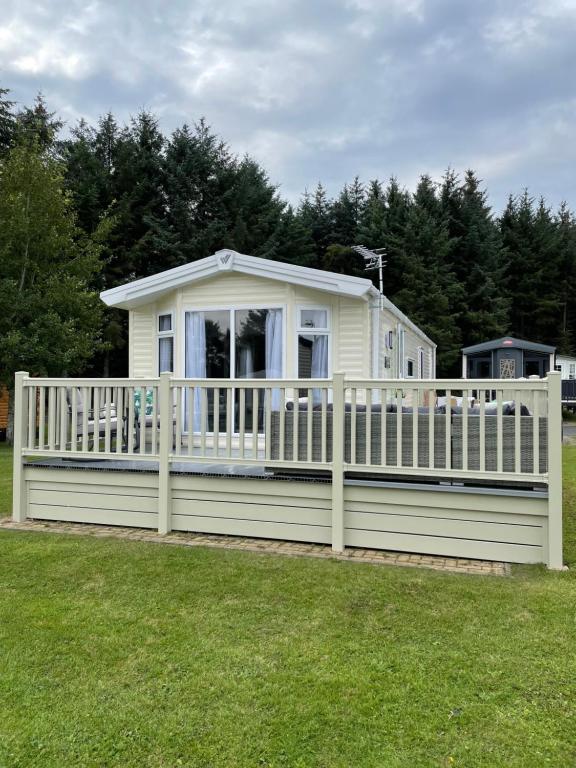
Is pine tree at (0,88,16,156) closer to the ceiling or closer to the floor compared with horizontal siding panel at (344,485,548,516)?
closer to the ceiling

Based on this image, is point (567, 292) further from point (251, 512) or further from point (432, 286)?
point (251, 512)

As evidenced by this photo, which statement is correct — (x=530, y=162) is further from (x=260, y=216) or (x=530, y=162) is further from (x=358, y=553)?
(x=358, y=553)

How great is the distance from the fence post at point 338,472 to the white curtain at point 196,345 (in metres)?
3.91

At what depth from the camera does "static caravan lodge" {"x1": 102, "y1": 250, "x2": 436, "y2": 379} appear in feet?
23.1

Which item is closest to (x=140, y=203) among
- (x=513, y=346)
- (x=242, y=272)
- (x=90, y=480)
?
(x=513, y=346)

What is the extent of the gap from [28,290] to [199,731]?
11.1m

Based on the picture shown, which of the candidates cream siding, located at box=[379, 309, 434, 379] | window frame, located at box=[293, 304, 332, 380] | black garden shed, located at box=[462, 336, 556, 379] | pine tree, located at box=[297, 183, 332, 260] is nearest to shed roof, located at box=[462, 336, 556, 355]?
black garden shed, located at box=[462, 336, 556, 379]

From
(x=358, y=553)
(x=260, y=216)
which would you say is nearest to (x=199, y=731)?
(x=358, y=553)

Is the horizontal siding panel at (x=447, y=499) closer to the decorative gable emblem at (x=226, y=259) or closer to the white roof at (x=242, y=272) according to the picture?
the white roof at (x=242, y=272)

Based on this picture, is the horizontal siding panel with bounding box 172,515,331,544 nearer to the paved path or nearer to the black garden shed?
the paved path

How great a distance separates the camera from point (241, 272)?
7203mm

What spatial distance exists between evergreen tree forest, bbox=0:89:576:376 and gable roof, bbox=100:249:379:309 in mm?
5645

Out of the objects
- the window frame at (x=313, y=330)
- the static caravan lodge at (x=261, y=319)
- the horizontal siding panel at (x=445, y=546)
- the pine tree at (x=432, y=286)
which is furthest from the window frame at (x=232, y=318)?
the pine tree at (x=432, y=286)

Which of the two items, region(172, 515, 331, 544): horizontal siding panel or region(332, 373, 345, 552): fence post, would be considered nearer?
region(332, 373, 345, 552): fence post
